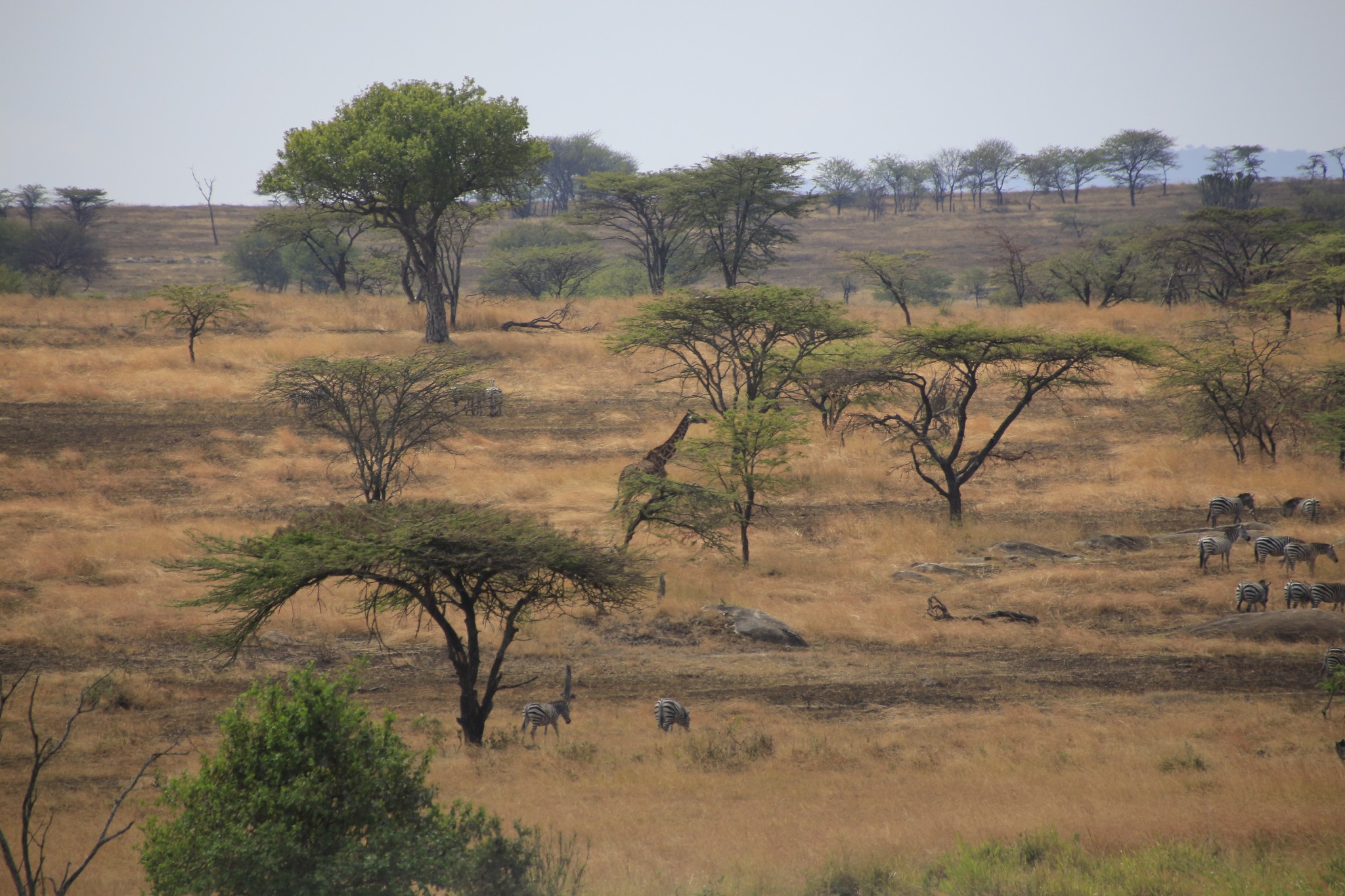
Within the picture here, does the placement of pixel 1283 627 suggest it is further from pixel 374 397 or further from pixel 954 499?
pixel 374 397

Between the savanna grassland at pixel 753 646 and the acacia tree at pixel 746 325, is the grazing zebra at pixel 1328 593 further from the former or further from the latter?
the acacia tree at pixel 746 325

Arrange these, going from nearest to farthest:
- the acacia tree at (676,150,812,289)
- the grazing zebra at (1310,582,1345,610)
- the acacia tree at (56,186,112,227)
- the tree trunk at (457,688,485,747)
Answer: the tree trunk at (457,688,485,747) → the grazing zebra at (1310,582,1345,610) → the acacia tree at (676,150,812,289) → the acacia tree at (56,186,112,227)

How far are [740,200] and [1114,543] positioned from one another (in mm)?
25407

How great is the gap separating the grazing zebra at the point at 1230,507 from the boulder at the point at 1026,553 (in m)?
4.54

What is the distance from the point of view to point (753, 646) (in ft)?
52.3

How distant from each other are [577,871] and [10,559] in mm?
17237

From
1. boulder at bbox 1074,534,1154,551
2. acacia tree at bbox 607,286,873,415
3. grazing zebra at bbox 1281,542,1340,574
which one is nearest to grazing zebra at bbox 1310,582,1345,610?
grazing zebra at bbox 1281,542,1340,574

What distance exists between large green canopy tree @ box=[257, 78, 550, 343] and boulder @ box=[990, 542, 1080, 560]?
24833 mm

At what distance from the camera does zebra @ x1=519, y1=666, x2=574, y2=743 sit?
1195 cm

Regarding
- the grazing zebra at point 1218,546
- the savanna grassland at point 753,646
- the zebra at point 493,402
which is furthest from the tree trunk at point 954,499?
the zebra at point 493,402

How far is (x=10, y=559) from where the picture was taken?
17984 mm

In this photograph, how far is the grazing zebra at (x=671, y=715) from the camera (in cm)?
1210

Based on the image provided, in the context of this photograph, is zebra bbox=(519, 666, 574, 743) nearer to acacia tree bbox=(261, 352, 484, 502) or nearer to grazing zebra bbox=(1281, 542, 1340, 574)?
acacia tree bbox=(261, 352, 484, 502)

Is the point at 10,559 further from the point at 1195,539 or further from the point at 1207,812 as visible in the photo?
the point at 1195,539
